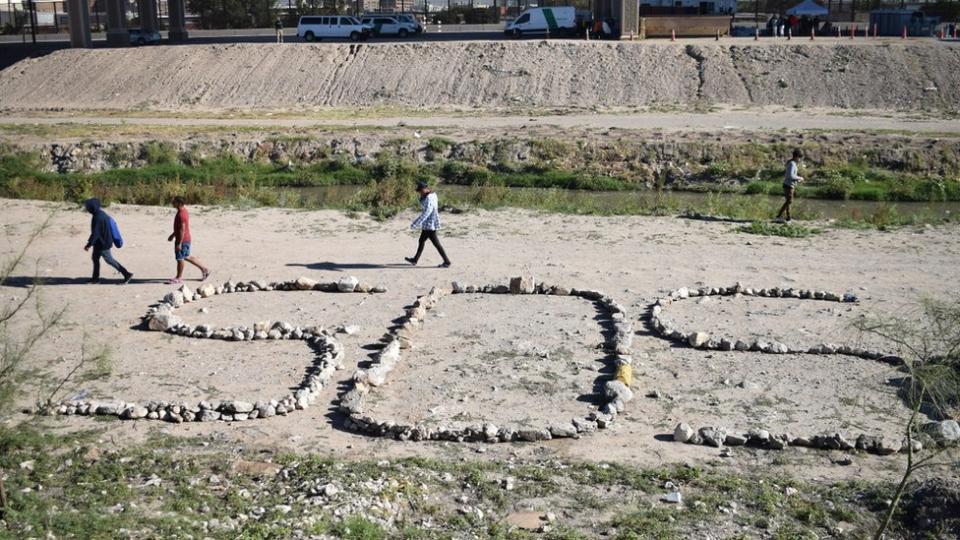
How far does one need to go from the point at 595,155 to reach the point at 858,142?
8579 mm

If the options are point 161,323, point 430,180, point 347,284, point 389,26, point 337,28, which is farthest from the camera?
point 389,26

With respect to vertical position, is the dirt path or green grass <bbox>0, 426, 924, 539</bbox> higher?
the dirt path

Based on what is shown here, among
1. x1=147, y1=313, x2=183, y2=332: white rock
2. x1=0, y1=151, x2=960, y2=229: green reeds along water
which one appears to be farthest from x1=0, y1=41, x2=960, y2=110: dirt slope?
x1=147, y1=313, x2=183, y2=332: white rock

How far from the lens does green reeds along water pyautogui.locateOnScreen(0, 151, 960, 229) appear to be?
26.4 m

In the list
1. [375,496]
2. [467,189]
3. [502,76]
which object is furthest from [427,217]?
[502,76]

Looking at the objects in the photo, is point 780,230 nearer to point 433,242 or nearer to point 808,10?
point 433,242

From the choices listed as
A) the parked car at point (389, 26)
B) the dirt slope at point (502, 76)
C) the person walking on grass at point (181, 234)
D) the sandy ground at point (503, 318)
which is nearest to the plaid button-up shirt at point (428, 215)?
the sandy ground at point (503, 318)

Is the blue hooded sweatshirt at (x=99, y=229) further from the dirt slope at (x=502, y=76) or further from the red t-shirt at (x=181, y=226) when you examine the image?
the dirt slope at (x=502, y=76)

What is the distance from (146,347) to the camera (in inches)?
620

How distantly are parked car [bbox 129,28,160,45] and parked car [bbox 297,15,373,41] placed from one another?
1065 cm

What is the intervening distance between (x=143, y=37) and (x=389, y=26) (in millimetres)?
14883

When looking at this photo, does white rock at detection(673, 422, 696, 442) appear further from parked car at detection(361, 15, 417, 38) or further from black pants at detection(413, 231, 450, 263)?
parked car at detection(361, 15, 417, 38)

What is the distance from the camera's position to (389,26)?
62312mm

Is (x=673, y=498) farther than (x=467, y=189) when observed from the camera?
No
